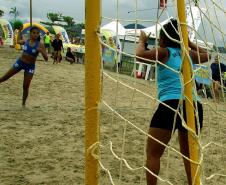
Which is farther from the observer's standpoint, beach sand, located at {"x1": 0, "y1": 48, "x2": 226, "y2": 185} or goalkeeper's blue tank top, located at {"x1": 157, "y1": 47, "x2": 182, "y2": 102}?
beach sand, located at {"x1": 0, "y1": 48, "x2": 226, "y2": 185}

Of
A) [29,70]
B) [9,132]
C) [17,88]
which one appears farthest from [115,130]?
[17,88]

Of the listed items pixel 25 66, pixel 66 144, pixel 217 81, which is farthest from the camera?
pixel 217 81

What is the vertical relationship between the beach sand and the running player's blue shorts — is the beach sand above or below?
below

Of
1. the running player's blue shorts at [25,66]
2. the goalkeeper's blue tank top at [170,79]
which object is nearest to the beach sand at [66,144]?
the goalkeeper's blue tank top at [170,79]

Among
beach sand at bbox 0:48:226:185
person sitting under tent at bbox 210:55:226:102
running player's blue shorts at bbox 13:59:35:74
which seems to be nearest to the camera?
person sitting under tent at bbox 210:55:226:102

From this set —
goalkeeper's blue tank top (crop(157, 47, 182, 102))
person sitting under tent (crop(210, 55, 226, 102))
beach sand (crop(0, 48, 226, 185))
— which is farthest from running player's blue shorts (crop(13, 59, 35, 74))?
goalkeeper's blue tank top (crop(157, 47, 182, 102))

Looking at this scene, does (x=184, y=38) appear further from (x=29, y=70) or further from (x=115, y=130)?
(x=29, y=70)

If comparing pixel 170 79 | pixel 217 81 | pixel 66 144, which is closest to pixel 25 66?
pixel 66 144

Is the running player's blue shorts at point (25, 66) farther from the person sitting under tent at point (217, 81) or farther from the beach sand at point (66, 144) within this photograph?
the person sitting under tent at point (217, 81)

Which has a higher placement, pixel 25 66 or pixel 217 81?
pixel 25 66

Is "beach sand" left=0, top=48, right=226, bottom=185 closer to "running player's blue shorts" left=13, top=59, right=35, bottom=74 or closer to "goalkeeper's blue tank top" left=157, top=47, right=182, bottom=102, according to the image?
"goalkeeper's blue tank top" left=157, top=47, right=182, bottom=102

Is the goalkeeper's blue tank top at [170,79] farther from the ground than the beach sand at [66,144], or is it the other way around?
the goalkeeper's blue tank top at [170,79]

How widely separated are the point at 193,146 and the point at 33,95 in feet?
21.3

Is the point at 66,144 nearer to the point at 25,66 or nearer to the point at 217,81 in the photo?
Answer: the point at 25,66
